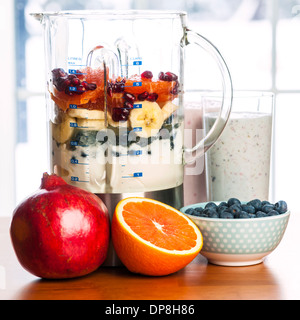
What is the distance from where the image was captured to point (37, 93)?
2492 millimetres

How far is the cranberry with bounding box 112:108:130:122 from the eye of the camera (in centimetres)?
85

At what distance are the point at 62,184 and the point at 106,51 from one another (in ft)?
0.68

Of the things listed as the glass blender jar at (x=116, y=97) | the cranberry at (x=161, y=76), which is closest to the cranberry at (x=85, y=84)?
the glass blender jar at (x=116, y=97)

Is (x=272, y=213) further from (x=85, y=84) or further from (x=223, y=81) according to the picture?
(x=85, y=84)

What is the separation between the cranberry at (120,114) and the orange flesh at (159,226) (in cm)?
13

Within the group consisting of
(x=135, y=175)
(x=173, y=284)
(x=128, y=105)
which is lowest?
(x=173, y=284)

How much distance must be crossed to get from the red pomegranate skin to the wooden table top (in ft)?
0.08

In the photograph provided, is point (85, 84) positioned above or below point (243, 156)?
above

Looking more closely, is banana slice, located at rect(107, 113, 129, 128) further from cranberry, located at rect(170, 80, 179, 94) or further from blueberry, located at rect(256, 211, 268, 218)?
blueberry, located at rect(256, 211, 268, 218)

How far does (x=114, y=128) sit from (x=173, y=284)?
0.79 feet

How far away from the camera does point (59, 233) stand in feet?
2.51

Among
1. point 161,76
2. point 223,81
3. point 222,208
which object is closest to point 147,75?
point 161,76
